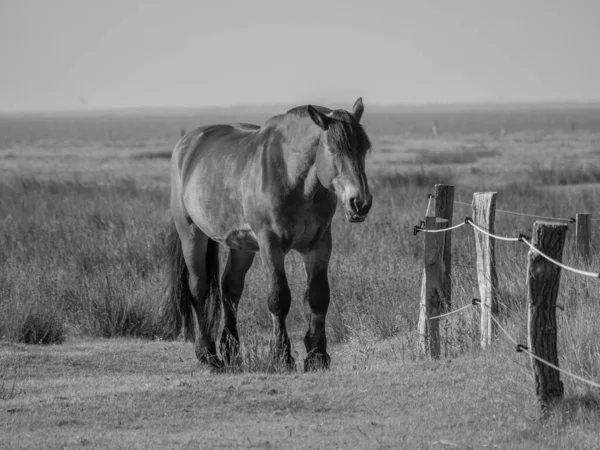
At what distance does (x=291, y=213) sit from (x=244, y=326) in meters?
3.45

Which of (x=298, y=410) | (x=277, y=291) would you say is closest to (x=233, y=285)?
(x=277, y=291)

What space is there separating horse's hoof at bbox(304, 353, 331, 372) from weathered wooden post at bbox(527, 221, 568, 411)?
242 centimetres

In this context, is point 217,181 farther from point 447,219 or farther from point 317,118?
point 447,219

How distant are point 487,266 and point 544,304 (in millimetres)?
2310

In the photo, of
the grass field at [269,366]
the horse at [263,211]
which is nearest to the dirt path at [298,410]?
the grass field at [269,366]

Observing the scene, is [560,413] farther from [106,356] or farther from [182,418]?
[106,356]

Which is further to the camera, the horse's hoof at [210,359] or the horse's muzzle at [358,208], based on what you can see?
the horse's hoof at [210,359]

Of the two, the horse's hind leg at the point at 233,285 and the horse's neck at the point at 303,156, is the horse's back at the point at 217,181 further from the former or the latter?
the horse's neck at the point at 303,156

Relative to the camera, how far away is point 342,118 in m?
7.53

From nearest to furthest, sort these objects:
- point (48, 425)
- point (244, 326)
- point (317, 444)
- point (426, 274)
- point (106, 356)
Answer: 1. point (317, 444)
2. point (48, 425)
3. point (426, 274)
4. point (106, 356)
5. point (244, 326)

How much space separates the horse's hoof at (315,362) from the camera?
809cm

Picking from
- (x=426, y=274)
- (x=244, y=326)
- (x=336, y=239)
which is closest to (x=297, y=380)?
(x=426, y=274)

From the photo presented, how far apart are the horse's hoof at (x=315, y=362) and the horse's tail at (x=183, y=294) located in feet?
4.88

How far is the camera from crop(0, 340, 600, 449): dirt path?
233 inches
